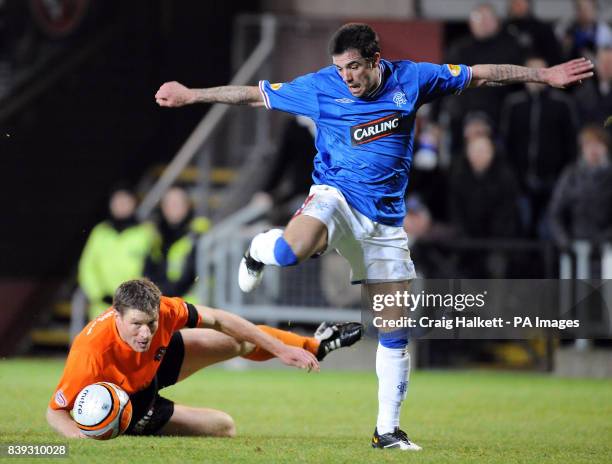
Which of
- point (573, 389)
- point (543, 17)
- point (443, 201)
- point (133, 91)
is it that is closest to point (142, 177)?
point (133, 91)

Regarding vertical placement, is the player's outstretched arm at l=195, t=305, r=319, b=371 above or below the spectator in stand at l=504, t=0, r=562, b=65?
below

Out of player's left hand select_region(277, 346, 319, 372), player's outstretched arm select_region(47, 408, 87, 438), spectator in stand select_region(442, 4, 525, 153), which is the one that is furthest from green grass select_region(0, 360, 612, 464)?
spectator in stand select_region(442, 4, 525, 153)

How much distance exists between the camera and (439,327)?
1182cm

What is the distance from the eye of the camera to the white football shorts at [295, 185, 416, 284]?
7.73 meters

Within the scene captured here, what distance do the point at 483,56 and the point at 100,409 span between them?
7.73 m

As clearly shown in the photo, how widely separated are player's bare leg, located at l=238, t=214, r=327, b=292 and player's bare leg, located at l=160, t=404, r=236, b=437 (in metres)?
1.27

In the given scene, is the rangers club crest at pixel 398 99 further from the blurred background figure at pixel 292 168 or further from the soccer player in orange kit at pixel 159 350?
the blurred background figure at pixel 292 168

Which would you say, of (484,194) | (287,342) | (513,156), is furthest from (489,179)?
(287,342)

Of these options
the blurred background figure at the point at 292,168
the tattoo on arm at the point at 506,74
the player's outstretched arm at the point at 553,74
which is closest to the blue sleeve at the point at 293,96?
the tattoo on arm at the point at 506,74

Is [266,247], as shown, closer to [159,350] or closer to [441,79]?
[159,350]

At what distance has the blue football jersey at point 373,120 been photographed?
25.5 feet

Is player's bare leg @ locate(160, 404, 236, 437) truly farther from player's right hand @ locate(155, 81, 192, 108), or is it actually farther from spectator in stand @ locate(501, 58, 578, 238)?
spectator in stand @ locate(501, 58, 578, 238)

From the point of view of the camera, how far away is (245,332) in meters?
7.77

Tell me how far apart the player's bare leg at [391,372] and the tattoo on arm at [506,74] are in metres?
1.33
